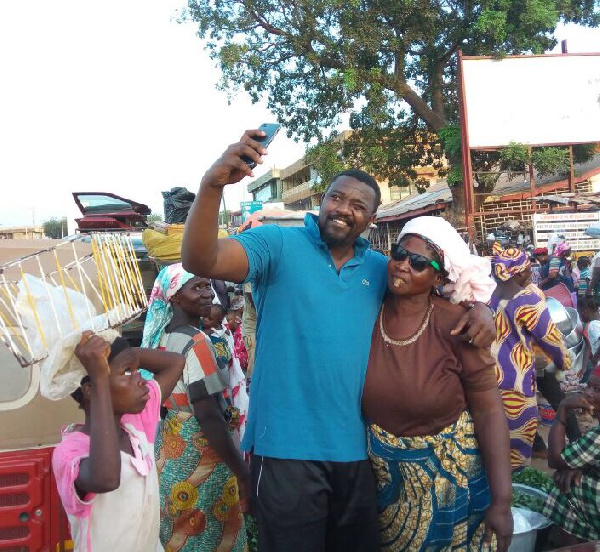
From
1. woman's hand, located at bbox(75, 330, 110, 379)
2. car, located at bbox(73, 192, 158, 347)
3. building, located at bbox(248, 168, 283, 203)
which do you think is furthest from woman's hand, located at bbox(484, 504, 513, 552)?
building, located at bbox(248, 168, 283, 203)

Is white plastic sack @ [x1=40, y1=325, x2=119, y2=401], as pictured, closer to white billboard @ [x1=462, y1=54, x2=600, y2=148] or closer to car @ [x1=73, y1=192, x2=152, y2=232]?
car @ [x1=73, y1=192, x2=152, y2=232]

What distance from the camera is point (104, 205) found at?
7.89 m

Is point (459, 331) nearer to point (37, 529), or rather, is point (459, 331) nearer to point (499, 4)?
point (37, 529)

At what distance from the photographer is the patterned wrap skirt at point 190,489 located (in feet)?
8.88

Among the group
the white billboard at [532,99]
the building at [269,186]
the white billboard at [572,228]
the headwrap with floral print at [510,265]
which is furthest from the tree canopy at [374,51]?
the building at [269,186]

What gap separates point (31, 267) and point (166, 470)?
114cm

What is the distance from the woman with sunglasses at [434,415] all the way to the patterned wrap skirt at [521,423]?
1850mm

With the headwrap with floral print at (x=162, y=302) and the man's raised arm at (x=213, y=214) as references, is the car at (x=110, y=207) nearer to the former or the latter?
the headwrap with floral print at (x=162, y=302)

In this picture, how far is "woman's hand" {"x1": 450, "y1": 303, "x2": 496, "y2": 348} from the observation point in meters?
2.09

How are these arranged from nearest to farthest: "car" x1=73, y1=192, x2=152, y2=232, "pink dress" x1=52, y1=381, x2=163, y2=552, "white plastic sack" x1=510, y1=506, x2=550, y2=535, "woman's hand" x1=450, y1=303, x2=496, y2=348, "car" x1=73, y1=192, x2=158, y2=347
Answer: "pink dress" x1=52, y1=381, x2=163, y2=552 < "woman's hand" x1=450, y1=303, x2=496, y2=348 < "white plastic sack" x1=510, y1=506, x2=550, y2=535 < "car" x1=73, y1=192, x2=158, y2=347 < "car" x1=73, y1=192, x2=152, y2=232

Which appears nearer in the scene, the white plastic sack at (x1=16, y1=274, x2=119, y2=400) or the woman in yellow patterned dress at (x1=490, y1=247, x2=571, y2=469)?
the white plastic sack at (x1=16, y1=274, x2=119, y2=400)

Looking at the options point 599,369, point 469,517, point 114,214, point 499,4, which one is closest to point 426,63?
point 499,4

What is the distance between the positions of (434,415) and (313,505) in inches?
22.2

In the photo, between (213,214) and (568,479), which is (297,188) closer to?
(568,479)
